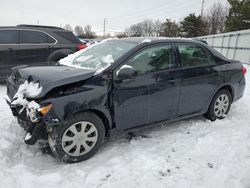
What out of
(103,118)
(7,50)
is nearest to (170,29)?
(7,50)

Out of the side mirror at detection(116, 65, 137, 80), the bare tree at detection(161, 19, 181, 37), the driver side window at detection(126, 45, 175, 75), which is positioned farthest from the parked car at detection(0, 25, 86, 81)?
the bare tree at detection(161, 19, 181, 37)

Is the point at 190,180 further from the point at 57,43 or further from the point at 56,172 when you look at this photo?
the point at 57,43

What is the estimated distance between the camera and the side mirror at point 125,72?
129 inches

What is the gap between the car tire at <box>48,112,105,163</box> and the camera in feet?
9.97

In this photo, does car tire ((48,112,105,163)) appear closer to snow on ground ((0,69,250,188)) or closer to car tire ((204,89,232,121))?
snow on ground ((0,69,250,188))

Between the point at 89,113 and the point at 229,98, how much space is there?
3.08 m

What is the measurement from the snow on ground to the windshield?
48.8 inches

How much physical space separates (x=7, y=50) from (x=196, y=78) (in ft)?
17.3

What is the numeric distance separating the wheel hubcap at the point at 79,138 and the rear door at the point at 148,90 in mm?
410

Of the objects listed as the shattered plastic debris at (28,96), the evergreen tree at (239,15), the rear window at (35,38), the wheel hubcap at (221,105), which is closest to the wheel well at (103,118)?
the shattered plastic debris at (28,96)

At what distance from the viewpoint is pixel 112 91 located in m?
3.31

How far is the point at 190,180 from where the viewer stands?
9.50 ft

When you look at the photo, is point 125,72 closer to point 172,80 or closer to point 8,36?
point 172,80

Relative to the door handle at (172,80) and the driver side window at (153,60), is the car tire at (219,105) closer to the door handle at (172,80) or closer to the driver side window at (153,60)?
the door handle at (172,80)
